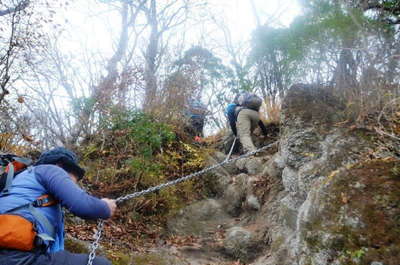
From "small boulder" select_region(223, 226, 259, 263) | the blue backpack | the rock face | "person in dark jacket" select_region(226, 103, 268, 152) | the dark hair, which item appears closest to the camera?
the rock face

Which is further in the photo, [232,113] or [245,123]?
[232,113]

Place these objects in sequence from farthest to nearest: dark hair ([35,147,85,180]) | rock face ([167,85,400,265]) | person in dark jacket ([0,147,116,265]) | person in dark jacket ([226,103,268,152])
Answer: person in dark jacket ([226,103,268,152]) → dark hair ([35,147,85,180]) → rock face ([167,85,400,265]) → person in dark jacket ([0,147,116,265])

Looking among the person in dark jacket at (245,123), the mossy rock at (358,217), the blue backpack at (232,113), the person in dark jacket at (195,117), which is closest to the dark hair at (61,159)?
the mossy rock at (358,217)

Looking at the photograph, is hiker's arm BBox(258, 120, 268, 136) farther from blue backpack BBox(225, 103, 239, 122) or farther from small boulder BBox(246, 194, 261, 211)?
small boulder BBox(246, 194, 261, 211)

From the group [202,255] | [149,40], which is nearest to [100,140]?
[202,255]

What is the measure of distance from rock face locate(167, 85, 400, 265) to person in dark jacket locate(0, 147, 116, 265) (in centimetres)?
165

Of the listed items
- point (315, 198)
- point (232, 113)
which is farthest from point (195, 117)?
point (315, 198)

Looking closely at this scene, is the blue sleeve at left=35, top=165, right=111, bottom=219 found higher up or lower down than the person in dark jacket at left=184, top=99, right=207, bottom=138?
lower down

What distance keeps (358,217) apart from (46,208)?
218cm

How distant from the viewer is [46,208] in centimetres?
235

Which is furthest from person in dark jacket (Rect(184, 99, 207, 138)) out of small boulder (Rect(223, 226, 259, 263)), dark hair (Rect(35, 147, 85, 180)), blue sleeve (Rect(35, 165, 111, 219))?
blue sleeve (Rect(35, 165, 111, 219))

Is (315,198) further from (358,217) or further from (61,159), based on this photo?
(61,159)

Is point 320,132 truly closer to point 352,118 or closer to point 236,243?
point 352,118

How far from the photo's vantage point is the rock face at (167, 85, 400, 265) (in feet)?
7.53
